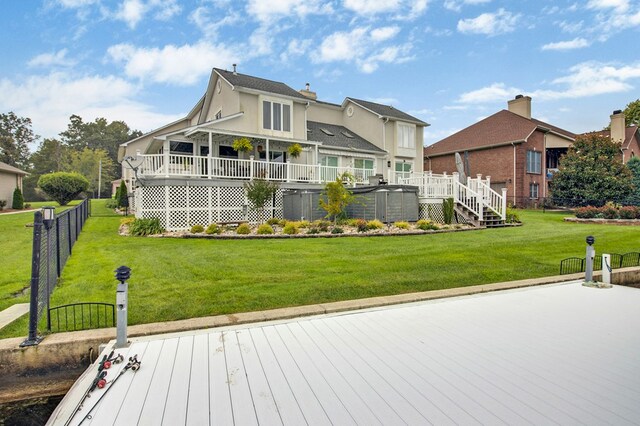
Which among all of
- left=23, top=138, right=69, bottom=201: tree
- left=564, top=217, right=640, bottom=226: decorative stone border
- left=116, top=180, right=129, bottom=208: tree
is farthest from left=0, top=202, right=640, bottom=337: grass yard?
left=23, top=138, right=69, bottom=201: tree

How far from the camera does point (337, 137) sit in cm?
2284

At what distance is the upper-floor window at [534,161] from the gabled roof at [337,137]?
11719mm

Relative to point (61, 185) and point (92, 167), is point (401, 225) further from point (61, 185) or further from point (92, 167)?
point (92, 167)

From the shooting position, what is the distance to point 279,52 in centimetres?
1942

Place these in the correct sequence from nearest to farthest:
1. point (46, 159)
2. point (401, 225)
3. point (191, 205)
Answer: point (401, 225), point (191, 205), point (46, 159)

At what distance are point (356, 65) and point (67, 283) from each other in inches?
733

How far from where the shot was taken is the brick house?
85.3ft

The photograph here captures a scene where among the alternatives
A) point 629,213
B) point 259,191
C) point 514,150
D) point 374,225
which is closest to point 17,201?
point 259,191

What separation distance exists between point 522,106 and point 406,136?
1248 cm

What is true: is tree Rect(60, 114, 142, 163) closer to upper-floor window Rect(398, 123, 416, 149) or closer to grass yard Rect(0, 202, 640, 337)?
upper-floor window Rect(398, 123, 416, 149)

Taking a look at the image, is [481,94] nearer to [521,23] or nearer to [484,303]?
[521,23]

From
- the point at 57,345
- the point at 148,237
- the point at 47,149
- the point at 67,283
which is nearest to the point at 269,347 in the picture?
the point at 57,345

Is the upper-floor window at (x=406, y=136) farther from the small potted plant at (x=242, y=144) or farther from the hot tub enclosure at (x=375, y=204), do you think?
the small potted plant at (x=242, y=144)

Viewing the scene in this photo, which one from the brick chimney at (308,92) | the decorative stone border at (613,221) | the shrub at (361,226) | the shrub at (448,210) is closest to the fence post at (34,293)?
the shrub at (361,226)
